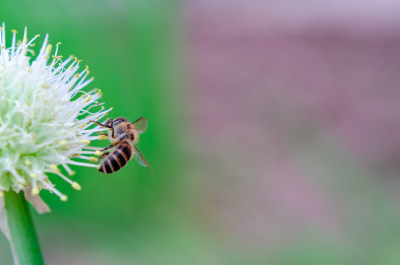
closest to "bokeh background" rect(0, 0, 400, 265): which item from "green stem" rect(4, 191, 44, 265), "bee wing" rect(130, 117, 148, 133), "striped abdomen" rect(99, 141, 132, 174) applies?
"bee wing" rect(130, 117, 148, 133)

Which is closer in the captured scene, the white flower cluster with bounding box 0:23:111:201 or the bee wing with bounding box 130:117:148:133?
the white flower cluster with bounding box 0:23:111:201

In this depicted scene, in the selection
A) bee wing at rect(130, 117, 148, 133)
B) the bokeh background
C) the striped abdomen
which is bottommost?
the striped abdomen

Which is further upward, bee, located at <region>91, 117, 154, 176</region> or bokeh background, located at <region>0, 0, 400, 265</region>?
bokeh background, located at <region>0, 0, 400, 265</region>

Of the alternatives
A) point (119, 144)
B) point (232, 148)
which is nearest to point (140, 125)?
point (119, 144)

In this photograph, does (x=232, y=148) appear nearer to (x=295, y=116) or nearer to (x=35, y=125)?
(x=295, y=116)

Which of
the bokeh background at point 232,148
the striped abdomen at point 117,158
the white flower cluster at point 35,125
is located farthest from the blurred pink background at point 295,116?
the white flower cluster at point 35,125

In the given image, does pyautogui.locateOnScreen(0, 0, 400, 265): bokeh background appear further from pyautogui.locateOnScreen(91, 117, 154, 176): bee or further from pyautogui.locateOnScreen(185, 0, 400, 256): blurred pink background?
pyautogui.locateOnScreen(91, 117, 154, 176): bee
